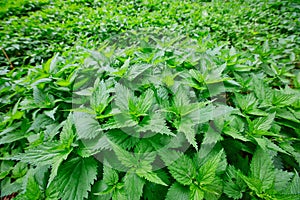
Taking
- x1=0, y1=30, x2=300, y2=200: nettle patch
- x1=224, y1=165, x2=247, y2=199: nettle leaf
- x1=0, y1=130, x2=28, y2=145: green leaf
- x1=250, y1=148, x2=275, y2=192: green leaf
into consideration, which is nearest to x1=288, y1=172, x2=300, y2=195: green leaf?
x1=0, y1=30, x2=300, y2=200: nettle patch

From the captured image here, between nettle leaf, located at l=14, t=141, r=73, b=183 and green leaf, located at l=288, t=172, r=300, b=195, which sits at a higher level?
nettle leaf, located at l=14, t=141, r=73, b=183

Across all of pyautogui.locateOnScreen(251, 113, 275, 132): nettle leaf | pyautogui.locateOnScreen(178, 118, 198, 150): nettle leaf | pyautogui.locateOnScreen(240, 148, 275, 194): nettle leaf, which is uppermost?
pyautogui.locateOnScreen(178, 118, 198, 150): nettle leaf

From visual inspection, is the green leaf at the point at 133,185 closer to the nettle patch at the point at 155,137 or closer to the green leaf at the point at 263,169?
the nettle patch at the point at 155,137

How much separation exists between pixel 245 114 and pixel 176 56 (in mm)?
725

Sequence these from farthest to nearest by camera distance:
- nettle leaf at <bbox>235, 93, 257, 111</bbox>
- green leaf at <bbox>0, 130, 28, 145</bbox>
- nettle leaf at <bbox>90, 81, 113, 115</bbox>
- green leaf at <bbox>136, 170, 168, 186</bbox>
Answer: green leaf at <bbox>0, 130, 28, 145</bbox>, nettle leaf at <bbox>235, 93, 257, 111</bbox>, nettle leaf at <bbox>90, 81, 113, 115</bbox>, green leaf at <bbox>136, 170, 168, 186</bbox>

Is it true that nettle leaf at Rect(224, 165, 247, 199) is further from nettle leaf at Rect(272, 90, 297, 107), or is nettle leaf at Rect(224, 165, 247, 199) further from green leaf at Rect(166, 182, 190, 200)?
nettle leaf at Rect(272, 90, 297, 107)

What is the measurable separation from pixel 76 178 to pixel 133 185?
0.32 metres

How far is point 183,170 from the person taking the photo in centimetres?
110

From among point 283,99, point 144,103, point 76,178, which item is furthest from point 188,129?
point 283,99

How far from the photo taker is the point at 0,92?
212 cm

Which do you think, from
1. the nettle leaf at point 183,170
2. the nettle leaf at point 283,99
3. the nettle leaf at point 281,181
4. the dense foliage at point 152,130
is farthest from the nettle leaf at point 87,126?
the nettle leaf at point 283,99

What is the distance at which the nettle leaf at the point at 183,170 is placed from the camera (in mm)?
1076

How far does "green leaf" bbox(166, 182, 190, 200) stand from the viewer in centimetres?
106

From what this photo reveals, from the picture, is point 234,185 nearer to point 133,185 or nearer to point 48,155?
point 133,185
